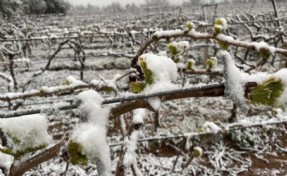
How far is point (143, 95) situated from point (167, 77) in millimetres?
82

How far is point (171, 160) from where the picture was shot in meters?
4.80

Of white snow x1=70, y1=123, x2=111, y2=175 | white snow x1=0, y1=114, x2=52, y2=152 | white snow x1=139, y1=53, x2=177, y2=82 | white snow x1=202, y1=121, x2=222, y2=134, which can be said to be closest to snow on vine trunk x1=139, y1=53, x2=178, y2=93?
white snow x1=139, y1=53, x2=177, y2=82

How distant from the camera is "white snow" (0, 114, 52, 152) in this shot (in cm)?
64

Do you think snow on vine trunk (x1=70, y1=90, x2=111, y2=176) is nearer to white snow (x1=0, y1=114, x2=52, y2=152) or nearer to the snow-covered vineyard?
the snow-covered vineyard

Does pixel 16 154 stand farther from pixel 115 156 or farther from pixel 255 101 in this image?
pixel 115 156

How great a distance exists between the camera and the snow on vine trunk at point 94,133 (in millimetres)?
553

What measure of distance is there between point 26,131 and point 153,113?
5.94 meters

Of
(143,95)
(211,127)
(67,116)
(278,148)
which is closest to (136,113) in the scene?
(143,95)

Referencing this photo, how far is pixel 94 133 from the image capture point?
56 cm

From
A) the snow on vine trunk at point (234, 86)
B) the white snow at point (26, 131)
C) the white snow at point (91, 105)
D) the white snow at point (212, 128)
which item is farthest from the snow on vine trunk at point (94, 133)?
the white snow at point (212, 128)

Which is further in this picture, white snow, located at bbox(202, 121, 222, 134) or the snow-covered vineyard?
white snow, located at bbox(202, 121, 222, 134)

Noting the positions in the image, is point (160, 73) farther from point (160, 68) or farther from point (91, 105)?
point (91, 105)

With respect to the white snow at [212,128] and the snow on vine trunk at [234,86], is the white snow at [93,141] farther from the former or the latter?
the white snow at [212,128]

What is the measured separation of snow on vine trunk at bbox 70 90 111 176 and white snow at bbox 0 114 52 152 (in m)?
0.11
